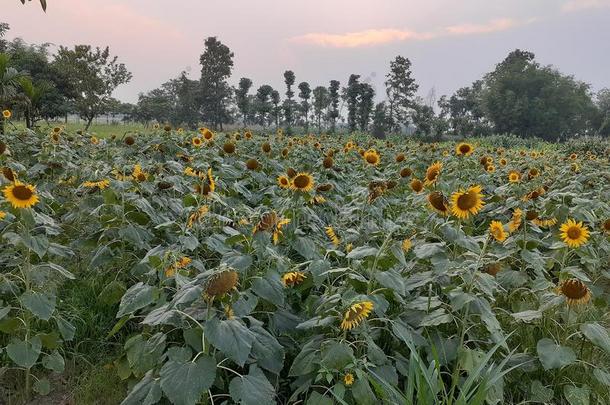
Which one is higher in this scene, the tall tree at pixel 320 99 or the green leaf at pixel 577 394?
the tall tree at pixel 320 99

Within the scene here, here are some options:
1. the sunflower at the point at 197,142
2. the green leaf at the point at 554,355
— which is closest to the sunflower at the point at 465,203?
the green leaf at the point at 554,355

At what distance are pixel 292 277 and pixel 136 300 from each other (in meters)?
0.66

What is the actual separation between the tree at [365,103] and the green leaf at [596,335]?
38.8 meters

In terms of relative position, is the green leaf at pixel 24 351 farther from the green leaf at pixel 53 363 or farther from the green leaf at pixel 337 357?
the green leaf at pixel 337 357

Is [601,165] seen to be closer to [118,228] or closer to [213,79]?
[118,228]

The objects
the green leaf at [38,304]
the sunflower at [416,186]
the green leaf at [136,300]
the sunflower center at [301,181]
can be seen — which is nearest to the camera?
the green leaf at [136,300]

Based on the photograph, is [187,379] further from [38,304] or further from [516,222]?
[516,222]

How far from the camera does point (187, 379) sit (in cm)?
152

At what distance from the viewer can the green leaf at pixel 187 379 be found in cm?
147

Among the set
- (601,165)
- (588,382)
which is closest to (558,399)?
(588,382)

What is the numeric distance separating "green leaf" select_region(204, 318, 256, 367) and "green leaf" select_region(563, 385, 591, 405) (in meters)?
1.38

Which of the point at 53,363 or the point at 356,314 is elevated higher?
the point at 356,314

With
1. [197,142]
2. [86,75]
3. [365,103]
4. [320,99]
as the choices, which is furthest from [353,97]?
[197,142]

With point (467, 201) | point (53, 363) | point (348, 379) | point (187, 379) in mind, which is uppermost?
point (467, 201)
